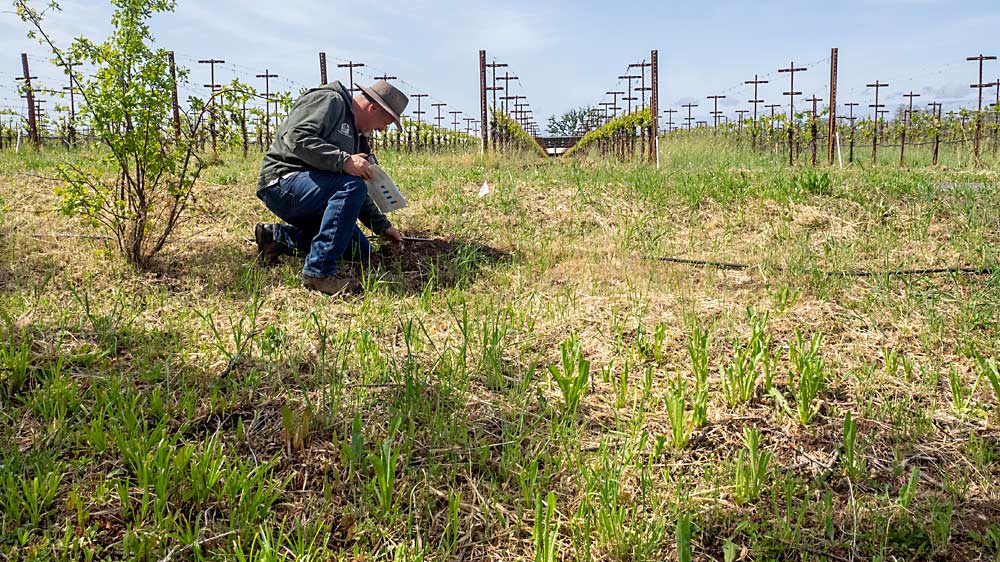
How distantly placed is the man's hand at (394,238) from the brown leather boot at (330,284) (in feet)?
2.02

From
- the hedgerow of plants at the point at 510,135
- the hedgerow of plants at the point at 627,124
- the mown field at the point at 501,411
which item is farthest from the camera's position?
the hedgerow of plants at the point at 627,124

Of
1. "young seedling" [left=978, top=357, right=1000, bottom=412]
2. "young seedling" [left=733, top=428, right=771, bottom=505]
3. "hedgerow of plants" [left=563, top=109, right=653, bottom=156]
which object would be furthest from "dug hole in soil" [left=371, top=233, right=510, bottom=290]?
"hedgerow of plants" [left=563, top=109, right=653, bottom=156]

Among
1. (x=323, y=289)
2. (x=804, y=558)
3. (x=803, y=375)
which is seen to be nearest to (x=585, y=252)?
(x=323, y=289)

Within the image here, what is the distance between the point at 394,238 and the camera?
4109 millimetres

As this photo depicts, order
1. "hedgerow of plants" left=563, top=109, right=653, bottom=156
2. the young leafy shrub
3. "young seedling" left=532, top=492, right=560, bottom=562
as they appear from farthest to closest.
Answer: "hedgerow of plants" left=563, top=109, right=653, bottom=156
the young leafy shrub
"young seedling" left=532, top=492, right=560, bottom=562

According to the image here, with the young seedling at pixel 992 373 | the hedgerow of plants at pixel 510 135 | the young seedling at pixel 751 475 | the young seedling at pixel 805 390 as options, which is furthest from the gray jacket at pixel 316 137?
the hedgerow of plants at pixel 510 135

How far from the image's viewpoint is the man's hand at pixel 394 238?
4.09m

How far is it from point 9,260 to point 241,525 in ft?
10.1

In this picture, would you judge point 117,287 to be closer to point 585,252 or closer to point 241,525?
point 241,525

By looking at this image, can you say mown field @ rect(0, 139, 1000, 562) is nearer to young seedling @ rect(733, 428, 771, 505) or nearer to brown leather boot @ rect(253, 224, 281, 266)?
young seedling @ rect(733, 428, 771, 505)

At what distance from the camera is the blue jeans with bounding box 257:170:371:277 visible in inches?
138

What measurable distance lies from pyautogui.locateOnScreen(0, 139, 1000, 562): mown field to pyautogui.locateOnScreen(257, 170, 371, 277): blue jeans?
186 millimetres

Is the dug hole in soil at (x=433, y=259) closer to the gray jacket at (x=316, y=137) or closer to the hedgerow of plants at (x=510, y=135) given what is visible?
the gray jacket at (x=316, y=137)

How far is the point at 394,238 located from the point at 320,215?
508 mm
